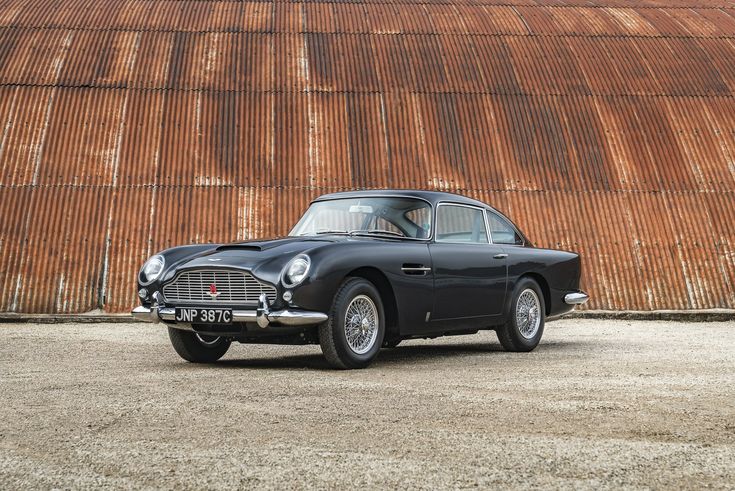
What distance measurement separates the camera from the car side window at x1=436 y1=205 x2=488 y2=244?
27.6 feet

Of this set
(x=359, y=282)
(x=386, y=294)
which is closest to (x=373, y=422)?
(x=359, y=282)

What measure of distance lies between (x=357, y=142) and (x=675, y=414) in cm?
1150

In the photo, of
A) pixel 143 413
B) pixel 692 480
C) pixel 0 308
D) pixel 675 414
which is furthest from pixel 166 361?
pixel 0 308

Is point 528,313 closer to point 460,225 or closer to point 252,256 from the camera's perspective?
point 460,225

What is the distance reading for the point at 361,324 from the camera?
7.29 metres

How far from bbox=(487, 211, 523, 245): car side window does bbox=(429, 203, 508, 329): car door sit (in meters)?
0.12

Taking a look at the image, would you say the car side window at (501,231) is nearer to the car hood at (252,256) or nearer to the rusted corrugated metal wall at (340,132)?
the car hood at (252,256)

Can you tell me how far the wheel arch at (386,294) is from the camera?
7439 mm

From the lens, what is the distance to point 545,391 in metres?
6.16

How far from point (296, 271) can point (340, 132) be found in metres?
9.68

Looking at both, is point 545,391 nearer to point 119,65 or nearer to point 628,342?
point 628,342

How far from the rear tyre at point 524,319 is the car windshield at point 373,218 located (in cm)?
139

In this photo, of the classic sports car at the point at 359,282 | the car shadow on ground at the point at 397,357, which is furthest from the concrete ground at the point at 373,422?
the classic sports car at the point at 359,282

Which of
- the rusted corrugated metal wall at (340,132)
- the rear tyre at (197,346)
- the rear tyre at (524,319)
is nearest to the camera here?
the rear tyre at (197,346)
